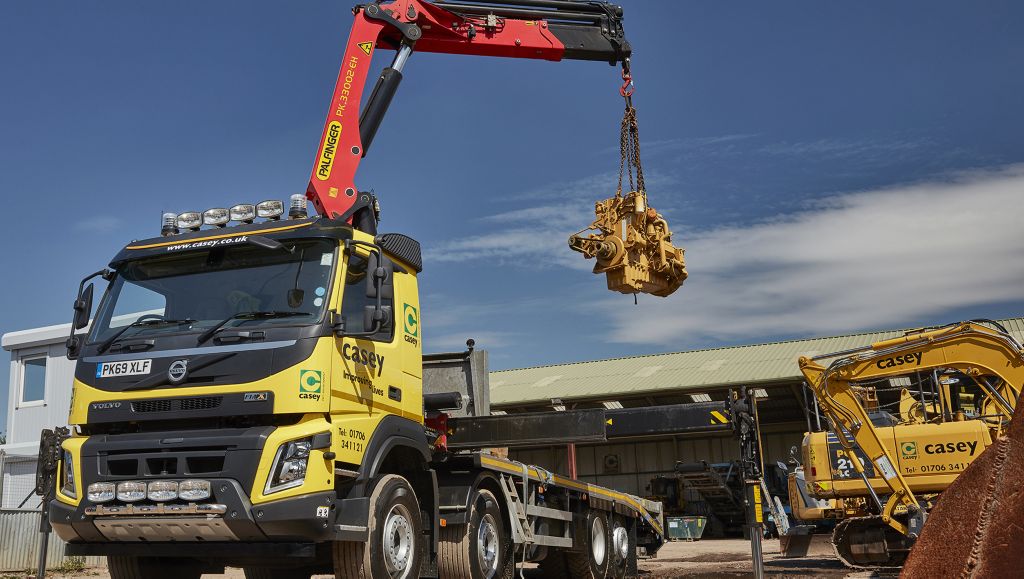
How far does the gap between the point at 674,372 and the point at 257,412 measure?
31544mm

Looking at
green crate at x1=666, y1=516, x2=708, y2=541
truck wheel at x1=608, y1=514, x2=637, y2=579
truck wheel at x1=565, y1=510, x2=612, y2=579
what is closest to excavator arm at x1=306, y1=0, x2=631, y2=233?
A: truck wheel at x1=565, y1=510, x2=612, y2=579

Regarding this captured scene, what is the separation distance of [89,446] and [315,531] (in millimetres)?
2122

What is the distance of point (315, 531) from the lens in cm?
727

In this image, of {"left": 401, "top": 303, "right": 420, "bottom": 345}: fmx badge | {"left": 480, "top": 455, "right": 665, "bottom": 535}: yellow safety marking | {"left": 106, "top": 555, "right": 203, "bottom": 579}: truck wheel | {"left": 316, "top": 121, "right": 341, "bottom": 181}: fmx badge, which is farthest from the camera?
{"left": 316, "top": 121, "right": 341, "bottom": 181}: fmx badge

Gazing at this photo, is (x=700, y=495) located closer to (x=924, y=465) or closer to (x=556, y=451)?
(x=556, y=451)

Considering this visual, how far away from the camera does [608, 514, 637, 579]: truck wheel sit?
14688mm

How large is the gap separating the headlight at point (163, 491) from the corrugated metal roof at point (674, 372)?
91.3 feet

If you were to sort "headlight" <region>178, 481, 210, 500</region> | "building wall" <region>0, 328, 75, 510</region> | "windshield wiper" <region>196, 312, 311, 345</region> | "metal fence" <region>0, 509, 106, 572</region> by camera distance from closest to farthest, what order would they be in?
"headlight" <region>178, 481, 210, 500</region> < "windshield wiper" <region>196, 312, 311, 345</region> < "metal fence" <region>0, 509, 106, 572</region> < "building wall" <region>0, 328, 75, 510</region>

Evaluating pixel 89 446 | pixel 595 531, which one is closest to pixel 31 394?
pixel 595 531

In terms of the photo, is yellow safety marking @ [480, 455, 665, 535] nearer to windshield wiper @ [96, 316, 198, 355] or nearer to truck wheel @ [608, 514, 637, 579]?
truck wheel @ [608, 514, 637, 579]

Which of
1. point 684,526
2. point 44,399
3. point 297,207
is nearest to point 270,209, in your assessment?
point 297,207

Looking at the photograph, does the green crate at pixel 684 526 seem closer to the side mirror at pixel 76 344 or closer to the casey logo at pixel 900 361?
the casey logo at pixel 900 361

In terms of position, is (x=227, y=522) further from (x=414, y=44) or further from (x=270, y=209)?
(x=414, y=44)

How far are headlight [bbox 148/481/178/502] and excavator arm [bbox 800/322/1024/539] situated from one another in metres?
8.97
